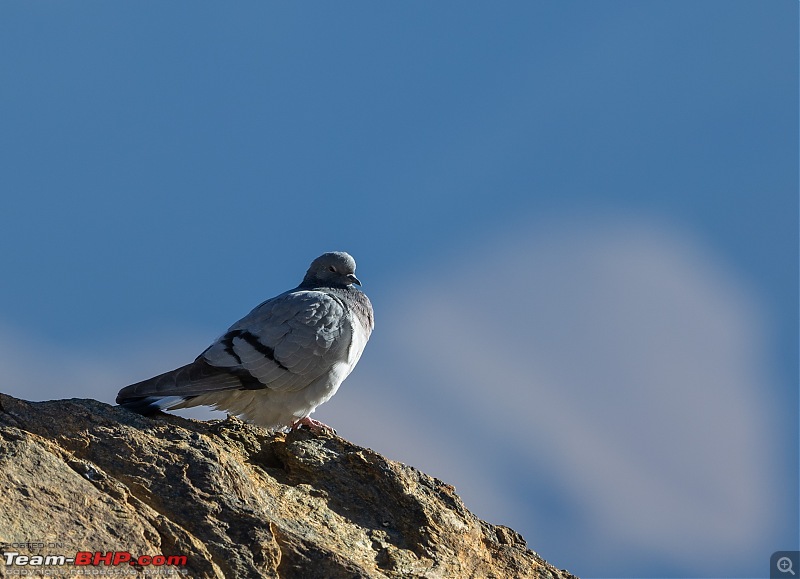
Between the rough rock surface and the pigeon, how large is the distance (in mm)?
1220

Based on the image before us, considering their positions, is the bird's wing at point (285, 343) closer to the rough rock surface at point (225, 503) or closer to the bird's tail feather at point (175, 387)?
the bird's tail feather at point (175, 387)

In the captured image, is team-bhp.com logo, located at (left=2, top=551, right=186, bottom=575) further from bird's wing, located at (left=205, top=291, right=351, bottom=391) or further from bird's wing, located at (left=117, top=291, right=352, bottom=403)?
bird's wing, located at (left=205, top=291, right=351, bottom=391)

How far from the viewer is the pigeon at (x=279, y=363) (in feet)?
30.6

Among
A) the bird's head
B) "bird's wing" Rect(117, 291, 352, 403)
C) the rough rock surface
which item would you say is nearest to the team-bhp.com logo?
the rough rock surface

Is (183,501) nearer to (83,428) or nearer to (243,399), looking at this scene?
(83,428)

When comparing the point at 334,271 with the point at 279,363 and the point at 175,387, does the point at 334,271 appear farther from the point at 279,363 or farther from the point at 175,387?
the point at 175,387

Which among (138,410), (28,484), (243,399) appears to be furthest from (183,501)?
(243,399)

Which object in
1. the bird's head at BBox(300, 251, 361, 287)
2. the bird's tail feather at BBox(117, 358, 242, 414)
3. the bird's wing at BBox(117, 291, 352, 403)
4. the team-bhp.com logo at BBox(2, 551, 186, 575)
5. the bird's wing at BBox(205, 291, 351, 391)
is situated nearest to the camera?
the team-bhp.com logo at BBox(2, 551, 186, 575)

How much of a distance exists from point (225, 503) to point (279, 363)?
3.36 m

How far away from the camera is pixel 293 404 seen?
32.0ft

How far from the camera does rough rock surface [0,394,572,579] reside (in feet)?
19.1

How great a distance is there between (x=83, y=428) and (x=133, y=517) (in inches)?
48.5

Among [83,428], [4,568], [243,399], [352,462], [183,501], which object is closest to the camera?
[4,568]

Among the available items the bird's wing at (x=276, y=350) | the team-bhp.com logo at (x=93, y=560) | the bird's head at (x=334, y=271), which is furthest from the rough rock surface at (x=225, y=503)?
the bird's head at (x=334, y=271)
